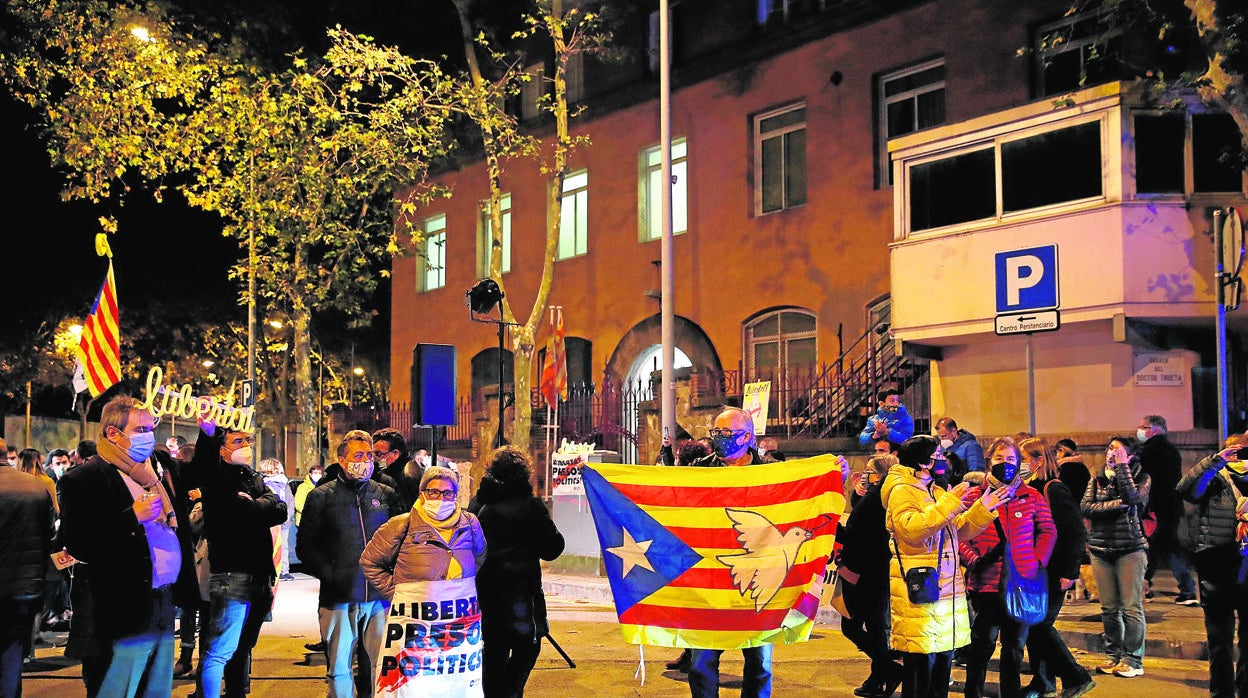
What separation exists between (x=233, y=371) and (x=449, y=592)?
46.3 m

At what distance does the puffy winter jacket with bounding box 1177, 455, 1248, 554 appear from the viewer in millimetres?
8609

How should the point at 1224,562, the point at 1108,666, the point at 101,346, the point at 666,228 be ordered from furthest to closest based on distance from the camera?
the point at 666,228 < the point at 101,346 < the point at 1108,666 < the point at 1224,562

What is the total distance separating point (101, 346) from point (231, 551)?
922cm

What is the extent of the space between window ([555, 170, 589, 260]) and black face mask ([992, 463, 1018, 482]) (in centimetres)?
2138

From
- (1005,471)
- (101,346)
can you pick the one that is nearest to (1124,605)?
(1005,471)

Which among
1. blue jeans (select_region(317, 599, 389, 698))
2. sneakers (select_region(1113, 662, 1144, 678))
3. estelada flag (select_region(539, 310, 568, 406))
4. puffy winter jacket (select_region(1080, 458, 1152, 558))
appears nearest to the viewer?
blue jeans (select_region(317, 599, 389, 698))

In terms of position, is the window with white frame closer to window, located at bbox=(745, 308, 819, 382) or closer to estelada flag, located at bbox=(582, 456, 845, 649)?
window, located at bbox=(745, 308, 819, 382)

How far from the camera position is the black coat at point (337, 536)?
8.18m

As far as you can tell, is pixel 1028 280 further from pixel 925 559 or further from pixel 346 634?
pixel 346 634

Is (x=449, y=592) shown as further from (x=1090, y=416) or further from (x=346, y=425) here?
(x=346, y=425)

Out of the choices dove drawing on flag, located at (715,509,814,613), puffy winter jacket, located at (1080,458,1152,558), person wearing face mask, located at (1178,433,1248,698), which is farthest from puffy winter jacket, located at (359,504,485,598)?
puffy winter jacket, located at (1080,458,1152,558)

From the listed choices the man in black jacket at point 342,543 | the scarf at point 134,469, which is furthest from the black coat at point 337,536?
the scarf at point 134,469

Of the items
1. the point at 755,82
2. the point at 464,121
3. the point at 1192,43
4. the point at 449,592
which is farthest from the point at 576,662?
the point at 464,121

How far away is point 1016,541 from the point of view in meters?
8.25
